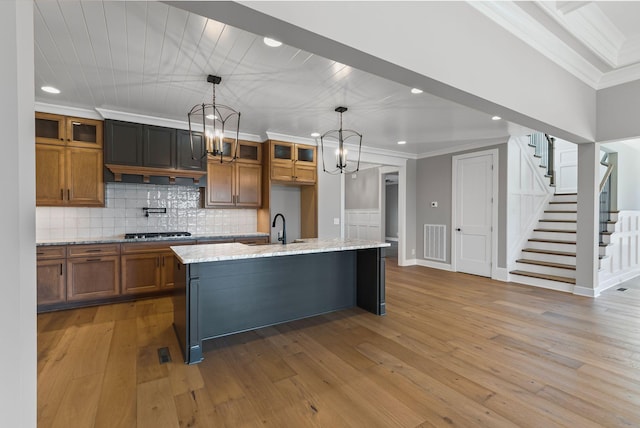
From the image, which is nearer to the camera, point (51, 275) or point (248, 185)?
point (51, 275)

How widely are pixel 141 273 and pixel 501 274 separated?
599cm

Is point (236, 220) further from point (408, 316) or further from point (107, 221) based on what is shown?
point (408, 316)

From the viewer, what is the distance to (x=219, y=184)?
4.80 m

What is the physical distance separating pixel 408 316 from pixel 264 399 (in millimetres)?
2102

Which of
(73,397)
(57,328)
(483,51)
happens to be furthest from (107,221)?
(483,51)

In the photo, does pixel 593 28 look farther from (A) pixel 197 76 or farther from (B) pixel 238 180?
(B) pixel 238 180

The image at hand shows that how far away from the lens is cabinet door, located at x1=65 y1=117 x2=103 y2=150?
3.87 meters

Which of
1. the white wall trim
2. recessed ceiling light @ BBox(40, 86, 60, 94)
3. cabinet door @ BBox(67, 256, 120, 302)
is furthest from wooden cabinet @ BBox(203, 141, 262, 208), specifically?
the white wall trim

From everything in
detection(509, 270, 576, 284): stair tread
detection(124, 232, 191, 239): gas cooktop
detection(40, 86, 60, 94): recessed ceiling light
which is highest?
detection(40, 86, 60, 94): recessed ceiling light

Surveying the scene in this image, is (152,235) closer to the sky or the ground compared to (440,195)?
closer to the ground

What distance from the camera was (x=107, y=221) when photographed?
429 centimetres

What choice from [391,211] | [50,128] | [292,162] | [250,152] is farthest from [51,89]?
[391,211]

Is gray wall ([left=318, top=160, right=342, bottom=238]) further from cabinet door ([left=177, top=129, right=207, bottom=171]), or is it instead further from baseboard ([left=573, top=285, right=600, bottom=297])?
baseboard ([left=573, top=285, right=600, bottom=297])

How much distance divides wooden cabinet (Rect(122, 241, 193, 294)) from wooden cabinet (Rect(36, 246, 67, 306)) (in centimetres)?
63
